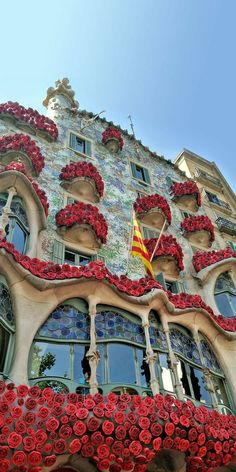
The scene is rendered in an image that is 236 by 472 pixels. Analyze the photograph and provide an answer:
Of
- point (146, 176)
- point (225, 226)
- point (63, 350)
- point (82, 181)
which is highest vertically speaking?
point (146, 176)

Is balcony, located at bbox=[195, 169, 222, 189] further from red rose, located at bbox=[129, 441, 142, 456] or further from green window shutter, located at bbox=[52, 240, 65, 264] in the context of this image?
red rose, located at bbox=[129, 441, 142, 456]

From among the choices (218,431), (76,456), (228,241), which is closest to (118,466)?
(76,456)

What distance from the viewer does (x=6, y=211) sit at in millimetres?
10977

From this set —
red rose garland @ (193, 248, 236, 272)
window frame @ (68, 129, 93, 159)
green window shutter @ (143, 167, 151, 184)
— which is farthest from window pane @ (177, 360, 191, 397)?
green window shutter @ (143, 167, 151, 184)

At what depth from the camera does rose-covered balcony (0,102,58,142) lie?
1702cm

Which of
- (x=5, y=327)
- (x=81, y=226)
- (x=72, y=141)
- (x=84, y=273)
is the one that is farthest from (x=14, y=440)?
(x=72, y=141)

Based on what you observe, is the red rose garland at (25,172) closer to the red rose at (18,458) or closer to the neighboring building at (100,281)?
the neighboring building at (100,281)

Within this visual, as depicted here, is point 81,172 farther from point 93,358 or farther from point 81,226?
point 93,358

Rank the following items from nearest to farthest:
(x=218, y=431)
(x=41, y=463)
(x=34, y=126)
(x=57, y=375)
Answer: (x=41, y=463)
(x=218, y=431)
(x=57, y=375)
(x=34, y=126)

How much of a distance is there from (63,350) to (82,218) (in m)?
5.13

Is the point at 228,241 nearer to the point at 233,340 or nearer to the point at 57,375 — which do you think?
the point at 233,340

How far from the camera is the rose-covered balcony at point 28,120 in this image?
1702cm

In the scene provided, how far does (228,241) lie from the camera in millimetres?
20875

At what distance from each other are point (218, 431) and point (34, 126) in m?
13.9
